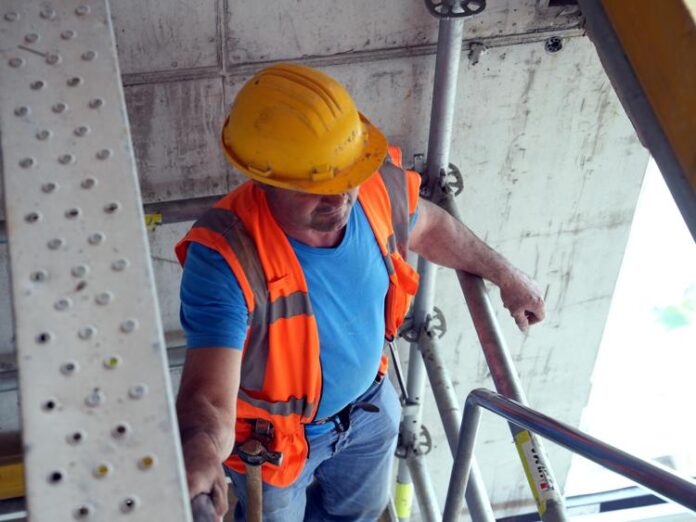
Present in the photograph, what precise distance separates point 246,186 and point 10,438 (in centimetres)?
197

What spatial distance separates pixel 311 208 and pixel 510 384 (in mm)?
940

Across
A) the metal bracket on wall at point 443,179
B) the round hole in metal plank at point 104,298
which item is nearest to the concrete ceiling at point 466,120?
the metal bracket on wall at point 443,179

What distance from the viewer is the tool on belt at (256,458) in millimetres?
2820

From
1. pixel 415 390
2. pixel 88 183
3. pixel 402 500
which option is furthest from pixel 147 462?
pixel 402 500

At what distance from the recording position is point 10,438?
391 centimetres

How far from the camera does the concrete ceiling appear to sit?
316 centimetres

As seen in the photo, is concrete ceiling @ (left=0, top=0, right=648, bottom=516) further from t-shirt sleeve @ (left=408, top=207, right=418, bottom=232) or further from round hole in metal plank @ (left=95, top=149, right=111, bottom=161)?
round hole in metal plank @ (left=95, top=149, right=111, bottom=161)

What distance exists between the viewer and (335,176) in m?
2.50

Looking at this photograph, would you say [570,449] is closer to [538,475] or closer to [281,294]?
[538,475]

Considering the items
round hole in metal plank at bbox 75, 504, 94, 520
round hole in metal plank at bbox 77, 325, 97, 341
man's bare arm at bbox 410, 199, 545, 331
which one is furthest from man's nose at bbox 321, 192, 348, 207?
round hole in metal plank at bbox 75, 504, 94, 520

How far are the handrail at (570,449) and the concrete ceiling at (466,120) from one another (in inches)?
57.7

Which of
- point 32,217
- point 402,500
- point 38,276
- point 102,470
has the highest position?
point 32,217

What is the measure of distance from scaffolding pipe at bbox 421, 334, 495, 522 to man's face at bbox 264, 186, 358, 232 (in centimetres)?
108

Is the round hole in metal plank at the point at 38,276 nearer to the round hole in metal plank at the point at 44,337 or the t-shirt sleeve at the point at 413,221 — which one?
the round hole in metal plank at the point at 44,337
